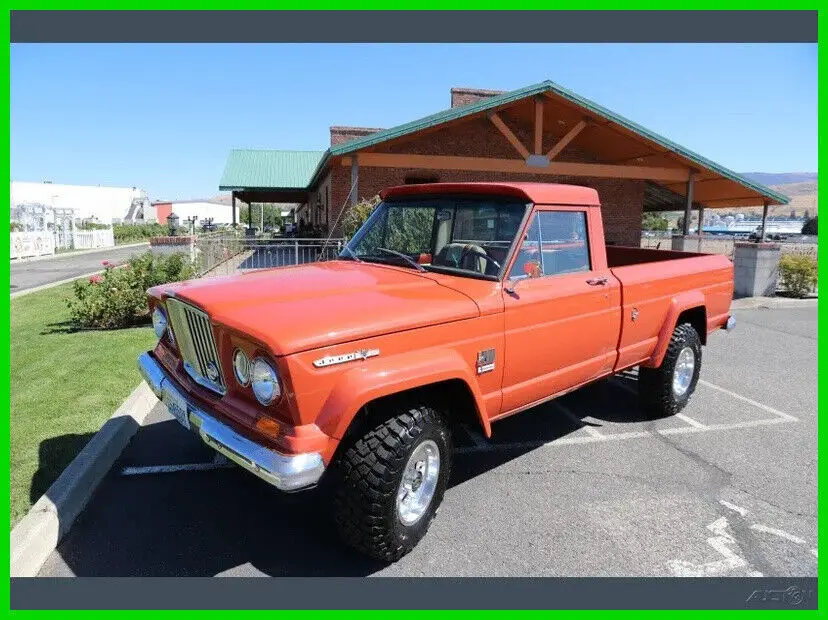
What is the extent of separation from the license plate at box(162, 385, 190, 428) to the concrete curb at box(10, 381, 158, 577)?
917 millimetres

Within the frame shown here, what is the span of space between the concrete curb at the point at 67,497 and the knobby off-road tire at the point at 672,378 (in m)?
4.62

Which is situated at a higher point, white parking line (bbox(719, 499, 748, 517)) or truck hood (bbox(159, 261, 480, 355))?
truck hood (bbox(159, 261, 480, 355))

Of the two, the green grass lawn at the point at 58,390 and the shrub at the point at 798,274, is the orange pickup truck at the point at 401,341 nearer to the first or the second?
the green grass lawn at the point at 58,390

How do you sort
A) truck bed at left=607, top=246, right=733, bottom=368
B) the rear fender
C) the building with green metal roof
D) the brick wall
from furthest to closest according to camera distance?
1. the brick wall
2. the building with green metal roof
3. the rear fender
4. truck bed at left=607, top=246, right=733, bottom=368

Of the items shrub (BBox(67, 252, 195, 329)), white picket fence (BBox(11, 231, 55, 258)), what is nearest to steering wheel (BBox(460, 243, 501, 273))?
shrub (BBox(67, 252, 195, 329))

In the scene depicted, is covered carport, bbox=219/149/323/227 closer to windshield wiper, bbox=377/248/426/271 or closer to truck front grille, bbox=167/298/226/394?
windshield wiper, bbox=377/248/426/271

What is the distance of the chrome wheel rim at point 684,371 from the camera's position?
5398 millimetres

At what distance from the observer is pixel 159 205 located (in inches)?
3693

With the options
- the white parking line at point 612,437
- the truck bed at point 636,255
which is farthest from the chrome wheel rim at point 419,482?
the truck bed at point 636,255

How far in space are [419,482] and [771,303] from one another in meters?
12.7

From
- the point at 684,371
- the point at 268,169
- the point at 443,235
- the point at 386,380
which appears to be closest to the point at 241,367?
the point at 386,380

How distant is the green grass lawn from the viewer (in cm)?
400

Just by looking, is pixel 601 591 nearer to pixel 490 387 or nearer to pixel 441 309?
pixel 490 387

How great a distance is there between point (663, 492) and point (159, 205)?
102 metres
